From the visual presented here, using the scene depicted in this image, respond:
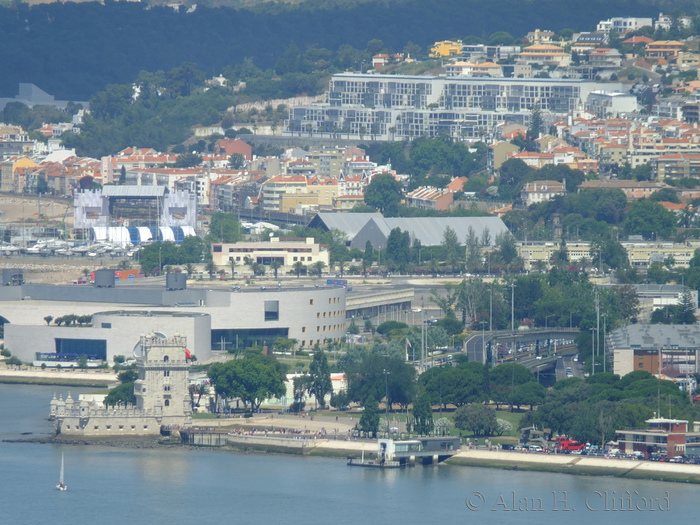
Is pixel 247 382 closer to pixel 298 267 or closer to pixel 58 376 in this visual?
pixel 58 376

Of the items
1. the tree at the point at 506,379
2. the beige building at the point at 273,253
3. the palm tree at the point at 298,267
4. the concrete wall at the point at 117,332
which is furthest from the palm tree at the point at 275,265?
the tree at the point at 506,379

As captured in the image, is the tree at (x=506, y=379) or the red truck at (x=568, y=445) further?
the tree at (x=506, y=379)

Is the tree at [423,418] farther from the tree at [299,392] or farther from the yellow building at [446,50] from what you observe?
the yellow building at [446,50]

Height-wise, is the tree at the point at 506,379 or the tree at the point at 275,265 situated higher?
the tree at the point at 275,265

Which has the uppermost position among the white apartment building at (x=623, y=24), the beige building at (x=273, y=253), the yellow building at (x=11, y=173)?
the white apartment building at (x=623, y=24)

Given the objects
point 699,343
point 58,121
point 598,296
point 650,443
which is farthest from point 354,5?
point 650,443

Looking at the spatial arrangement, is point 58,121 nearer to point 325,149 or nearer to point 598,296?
point 325,149

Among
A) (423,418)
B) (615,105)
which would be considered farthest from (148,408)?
(615,105)

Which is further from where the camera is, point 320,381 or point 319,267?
point 319,267
